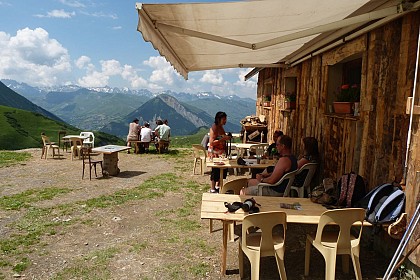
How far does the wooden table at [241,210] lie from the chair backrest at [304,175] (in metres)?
1.13

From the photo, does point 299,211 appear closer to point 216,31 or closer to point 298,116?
point 216,31

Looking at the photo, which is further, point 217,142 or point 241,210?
point 217,142

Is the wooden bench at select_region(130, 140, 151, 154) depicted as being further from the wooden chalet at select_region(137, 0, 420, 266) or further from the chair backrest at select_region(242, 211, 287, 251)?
the chair backrest at select_region(242, 211, 287, 251)

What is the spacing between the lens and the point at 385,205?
3.20 metres

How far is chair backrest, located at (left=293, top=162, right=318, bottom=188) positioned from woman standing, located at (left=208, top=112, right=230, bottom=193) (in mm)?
1731

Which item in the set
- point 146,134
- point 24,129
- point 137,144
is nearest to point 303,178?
point 146,134

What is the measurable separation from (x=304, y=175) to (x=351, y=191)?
4.61 ft

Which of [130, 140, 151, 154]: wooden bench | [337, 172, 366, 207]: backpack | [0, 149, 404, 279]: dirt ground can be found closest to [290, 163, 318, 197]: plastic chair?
[0, 149, 404, 279]: dirt ground

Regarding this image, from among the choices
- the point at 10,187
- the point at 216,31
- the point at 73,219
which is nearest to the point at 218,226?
the point at 73,219

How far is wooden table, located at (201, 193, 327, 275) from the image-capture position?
10.6ft

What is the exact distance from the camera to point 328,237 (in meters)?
3.37

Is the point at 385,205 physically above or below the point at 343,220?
above

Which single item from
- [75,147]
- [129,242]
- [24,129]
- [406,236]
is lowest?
[24,129]

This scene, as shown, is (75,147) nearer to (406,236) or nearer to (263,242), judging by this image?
(263,242)
